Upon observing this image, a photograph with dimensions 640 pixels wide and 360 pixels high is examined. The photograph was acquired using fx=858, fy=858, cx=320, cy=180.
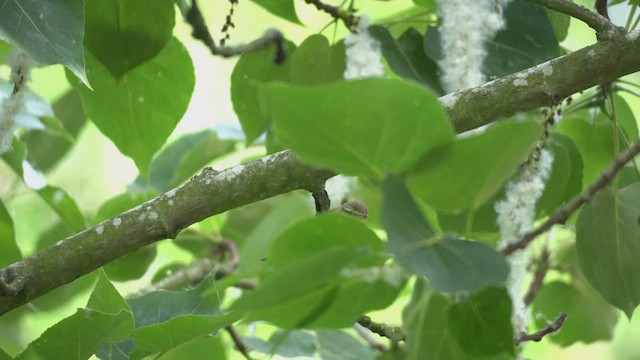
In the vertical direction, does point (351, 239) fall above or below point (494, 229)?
above

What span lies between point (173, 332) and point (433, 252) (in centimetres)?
15

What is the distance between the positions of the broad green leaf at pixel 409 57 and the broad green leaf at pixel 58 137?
0.38 metres

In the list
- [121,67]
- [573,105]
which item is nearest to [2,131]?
[121,67]

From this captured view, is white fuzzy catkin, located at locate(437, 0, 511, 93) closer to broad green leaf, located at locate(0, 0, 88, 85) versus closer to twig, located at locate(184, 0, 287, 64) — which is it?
twig, located at locate(184, 0, 287, 64)

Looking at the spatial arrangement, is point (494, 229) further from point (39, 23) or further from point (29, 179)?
point (29, 179)

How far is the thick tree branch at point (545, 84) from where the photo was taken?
45 centimetres

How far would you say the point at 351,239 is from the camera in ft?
1.10

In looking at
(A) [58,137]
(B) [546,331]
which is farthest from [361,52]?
(A) [58,137]

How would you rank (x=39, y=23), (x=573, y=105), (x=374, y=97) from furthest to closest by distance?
1. (x=573, y=105)
2. (x=39, y=23)
3. (x=374, y=97)

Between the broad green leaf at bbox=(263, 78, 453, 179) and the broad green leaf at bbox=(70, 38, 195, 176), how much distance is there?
0.34 m

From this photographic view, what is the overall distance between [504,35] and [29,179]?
1.38ft

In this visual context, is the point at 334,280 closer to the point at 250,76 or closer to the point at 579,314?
the point at 250,76

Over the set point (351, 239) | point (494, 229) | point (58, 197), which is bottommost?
point (58, 197)

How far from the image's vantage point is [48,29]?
466 millimetres
